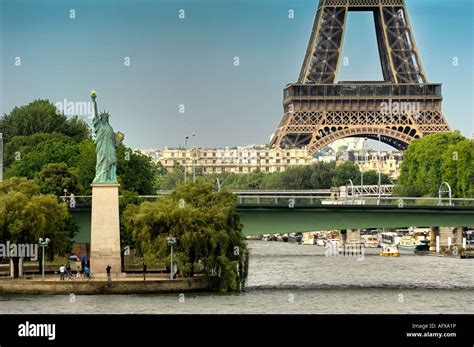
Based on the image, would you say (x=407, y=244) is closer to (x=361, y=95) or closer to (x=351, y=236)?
(x=351, y=236)

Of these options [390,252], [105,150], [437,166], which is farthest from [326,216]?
[437,166]

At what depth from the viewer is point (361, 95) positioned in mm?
151625

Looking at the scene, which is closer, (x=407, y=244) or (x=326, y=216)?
(x=326, y=216)

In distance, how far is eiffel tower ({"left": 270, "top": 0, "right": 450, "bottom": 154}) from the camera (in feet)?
479

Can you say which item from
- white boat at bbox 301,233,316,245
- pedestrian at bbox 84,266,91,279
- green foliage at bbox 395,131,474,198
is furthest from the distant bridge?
white boat at bbox 301,233,316,245

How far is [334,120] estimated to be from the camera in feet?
489

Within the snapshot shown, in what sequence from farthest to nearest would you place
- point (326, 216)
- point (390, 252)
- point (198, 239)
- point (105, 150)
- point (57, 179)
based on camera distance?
point (390, 252) < point (57, 179) < point (326, 216) < point (105, 150) < point (198, 239)

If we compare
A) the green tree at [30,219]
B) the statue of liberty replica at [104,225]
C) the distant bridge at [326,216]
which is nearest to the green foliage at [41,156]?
the green tree at [30,219]

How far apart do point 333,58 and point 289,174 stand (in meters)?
18.2

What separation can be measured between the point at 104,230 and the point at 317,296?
27.1ft
